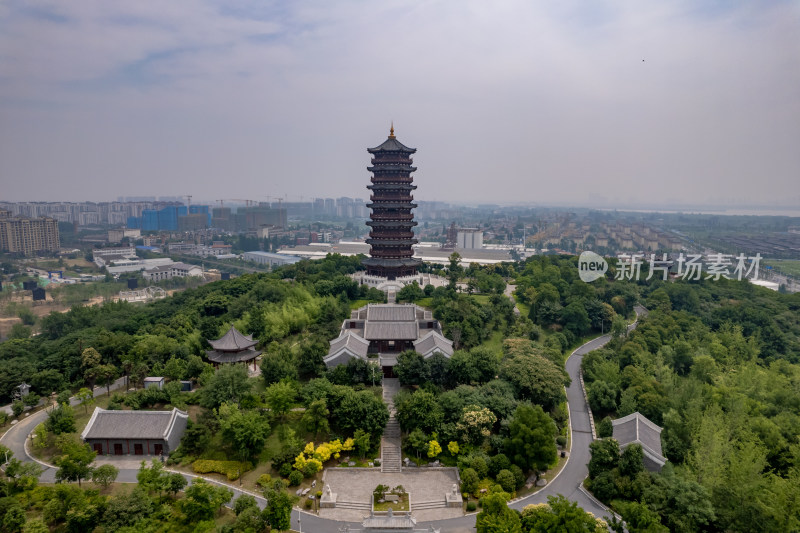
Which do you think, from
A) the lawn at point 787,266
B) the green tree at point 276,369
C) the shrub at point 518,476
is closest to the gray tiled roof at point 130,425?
the green tree at point 276,369

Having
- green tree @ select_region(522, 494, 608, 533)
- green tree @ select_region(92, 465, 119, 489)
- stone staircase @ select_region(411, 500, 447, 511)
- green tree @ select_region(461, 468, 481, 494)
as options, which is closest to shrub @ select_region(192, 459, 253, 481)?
green tree @ select_region(92, 465, 119, 489)

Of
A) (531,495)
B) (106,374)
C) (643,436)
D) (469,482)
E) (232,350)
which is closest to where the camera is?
(469,482)

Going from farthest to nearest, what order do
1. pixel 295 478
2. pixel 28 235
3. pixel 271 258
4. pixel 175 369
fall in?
pixel 271 258
pixel 28 235
pixel 175 369
pixel 295 478

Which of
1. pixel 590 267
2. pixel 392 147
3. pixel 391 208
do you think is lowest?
pixel 590 267

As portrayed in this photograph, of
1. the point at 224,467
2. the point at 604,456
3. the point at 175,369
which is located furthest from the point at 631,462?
the point at 175,369

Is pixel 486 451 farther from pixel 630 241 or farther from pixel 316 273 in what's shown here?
pixel 630 241

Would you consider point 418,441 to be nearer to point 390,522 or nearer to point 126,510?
point 390,522

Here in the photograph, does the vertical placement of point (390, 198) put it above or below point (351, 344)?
above

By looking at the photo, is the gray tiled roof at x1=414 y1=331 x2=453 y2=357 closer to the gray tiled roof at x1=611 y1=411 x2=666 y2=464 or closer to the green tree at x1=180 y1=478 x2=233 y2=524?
the gray tiled roof at x1=611 y1=411 x2=666 y2=464
